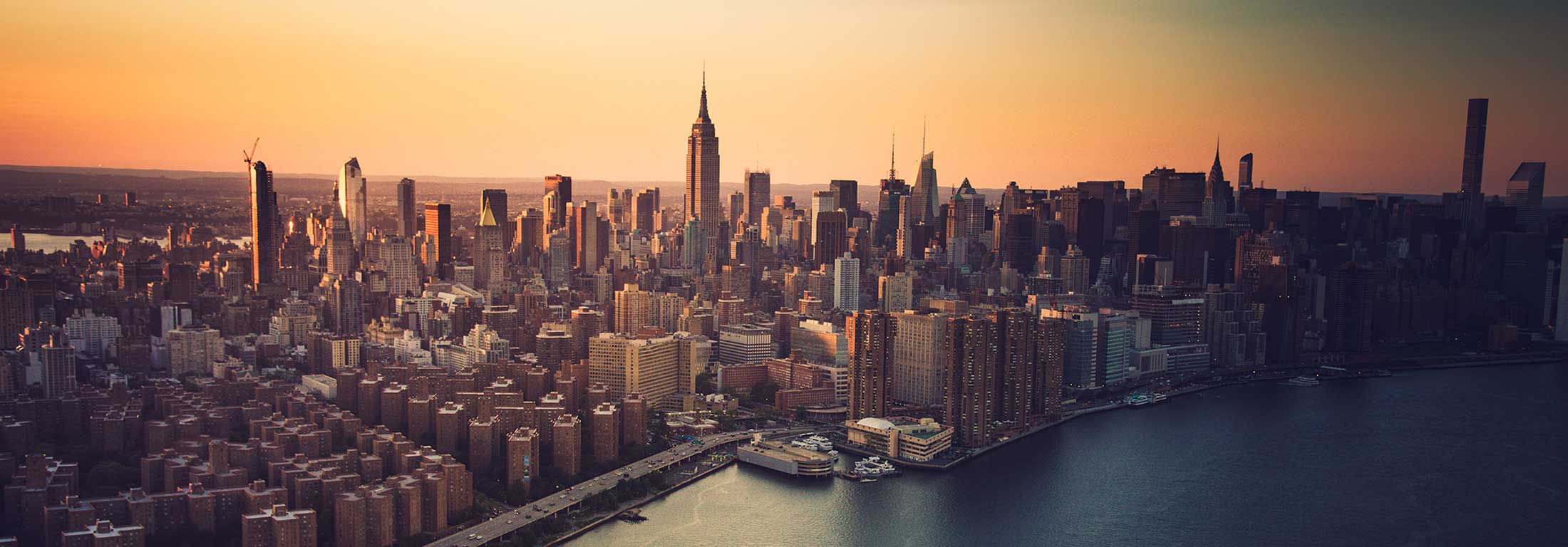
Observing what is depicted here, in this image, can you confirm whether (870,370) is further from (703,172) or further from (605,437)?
(703,172)

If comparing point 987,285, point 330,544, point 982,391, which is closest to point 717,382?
point 982,391

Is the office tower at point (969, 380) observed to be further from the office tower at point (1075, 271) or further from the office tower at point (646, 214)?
the office tower at point (646, 214)

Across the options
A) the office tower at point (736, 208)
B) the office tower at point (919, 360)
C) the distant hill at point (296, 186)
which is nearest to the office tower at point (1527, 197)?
the distant hill at point (296, 186)

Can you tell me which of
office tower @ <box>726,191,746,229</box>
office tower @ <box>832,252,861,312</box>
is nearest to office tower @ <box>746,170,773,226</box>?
office tower @ <box>726,191,746,229</box>

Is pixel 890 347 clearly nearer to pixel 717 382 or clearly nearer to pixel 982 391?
pixel 982 391

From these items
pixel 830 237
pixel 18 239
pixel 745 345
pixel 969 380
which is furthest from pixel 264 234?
pixel 830 237

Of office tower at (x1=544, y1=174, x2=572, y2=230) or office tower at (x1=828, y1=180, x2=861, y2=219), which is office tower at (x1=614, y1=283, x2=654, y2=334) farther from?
office tower at (x1=828, y1=180, x2=861, y2=219)
